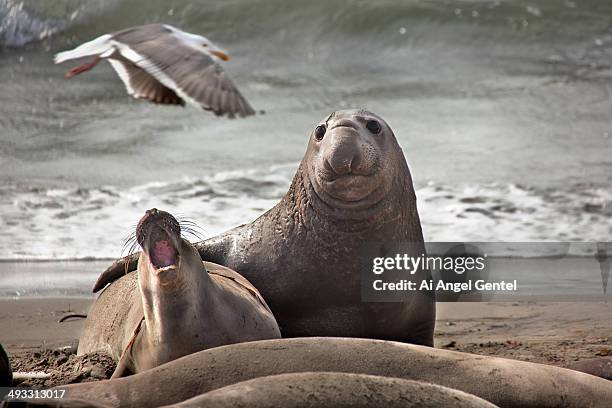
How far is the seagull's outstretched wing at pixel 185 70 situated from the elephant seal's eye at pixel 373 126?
190cm

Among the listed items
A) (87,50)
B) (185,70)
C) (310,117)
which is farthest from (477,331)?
(310,117)

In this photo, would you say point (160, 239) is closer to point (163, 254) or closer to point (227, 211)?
point (163, 254)

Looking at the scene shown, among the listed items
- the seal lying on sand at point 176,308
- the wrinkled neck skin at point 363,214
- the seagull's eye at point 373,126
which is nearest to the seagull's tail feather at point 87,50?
the wrinkled neck skin at point 363,214

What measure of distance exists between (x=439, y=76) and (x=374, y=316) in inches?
579

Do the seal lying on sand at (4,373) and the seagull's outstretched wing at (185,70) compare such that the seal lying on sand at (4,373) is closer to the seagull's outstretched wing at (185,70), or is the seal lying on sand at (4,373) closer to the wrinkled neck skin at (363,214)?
the wrinkled neck skin at (363,214)

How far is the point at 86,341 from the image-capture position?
16.8ft

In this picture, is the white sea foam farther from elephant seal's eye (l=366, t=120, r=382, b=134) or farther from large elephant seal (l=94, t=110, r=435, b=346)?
elephant seal's eye (l=366, t=120, r=382, b=134)

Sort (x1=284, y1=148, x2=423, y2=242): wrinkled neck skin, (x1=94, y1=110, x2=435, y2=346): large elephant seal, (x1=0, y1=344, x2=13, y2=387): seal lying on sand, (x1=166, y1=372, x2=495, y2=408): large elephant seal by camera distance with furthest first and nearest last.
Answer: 1. (x1=284, y1=148, x2=423, y2=242): wrinkled neck skin
2. (x1=94, y1=110, x2=435, y2=346): large elephant seal
3. (x1=0, y1=344, x2=13, y2=387): seal lying on sand
4. (x1=166, y1=372, x2=495, y2=408): large elephant seal

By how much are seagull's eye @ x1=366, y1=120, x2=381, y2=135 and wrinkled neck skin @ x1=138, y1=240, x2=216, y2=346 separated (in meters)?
1.49

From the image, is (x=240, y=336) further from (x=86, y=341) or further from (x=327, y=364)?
(x=86, y=341)

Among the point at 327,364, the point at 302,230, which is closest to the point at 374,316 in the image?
the point at 302,230

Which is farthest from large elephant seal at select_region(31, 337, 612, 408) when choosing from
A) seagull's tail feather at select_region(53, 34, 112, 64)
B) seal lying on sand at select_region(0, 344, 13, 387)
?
seagull's tail feather at select_region(53, 34, 112, 64)

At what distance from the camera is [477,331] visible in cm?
643

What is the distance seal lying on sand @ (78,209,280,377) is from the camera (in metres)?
3.83
